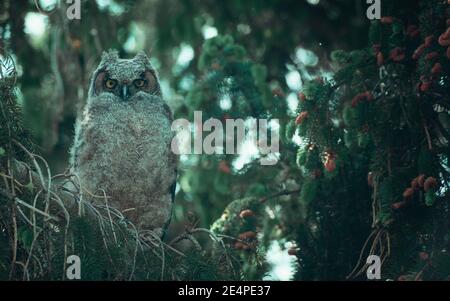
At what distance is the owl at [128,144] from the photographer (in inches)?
229

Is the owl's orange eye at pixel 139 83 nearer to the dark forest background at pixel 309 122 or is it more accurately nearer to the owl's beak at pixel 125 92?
the owl's beak at pixel 125 92

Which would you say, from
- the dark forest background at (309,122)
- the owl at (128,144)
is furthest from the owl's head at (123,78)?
the dark forest background at (309,122)

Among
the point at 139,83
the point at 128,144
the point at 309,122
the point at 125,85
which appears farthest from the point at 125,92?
the point at 309,122

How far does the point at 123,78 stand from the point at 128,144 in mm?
584

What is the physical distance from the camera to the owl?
5.81 metres

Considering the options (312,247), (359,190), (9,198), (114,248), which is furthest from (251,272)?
(9,198)

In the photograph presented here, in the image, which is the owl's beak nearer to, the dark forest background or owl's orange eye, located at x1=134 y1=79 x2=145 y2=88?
owl's orange eye, located at x1=134 y1=79 x2=145 y2=88

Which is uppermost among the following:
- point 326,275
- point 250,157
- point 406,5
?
point 406,5

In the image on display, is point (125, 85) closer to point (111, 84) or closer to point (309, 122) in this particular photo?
point (111, 84)

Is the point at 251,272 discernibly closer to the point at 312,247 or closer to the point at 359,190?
the point at 312,247

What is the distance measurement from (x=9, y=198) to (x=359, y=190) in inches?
108

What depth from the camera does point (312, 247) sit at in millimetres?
5961

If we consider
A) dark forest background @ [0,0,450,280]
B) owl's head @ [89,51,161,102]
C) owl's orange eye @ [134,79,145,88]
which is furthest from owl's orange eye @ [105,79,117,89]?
dark forest background @ [0,0,450,280]

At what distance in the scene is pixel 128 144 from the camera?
5.81 meters
